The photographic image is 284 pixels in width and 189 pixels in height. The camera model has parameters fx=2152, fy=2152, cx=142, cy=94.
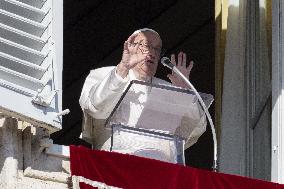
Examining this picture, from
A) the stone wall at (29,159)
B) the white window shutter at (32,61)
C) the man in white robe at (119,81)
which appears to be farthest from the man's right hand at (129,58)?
the stone wall at (29,159)

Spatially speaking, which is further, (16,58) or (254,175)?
(254,175)

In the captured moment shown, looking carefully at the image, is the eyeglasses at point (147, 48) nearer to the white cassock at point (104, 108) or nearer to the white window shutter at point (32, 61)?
the white cassock at point (104, 108)

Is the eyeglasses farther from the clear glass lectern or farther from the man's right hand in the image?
the clear glass lectern

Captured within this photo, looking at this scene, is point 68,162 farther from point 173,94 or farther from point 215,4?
point 215,4

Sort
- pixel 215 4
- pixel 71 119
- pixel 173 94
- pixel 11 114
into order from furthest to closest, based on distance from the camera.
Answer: pixel 71 119
pixel 215 4
pixel 173 94
pixel 11 114

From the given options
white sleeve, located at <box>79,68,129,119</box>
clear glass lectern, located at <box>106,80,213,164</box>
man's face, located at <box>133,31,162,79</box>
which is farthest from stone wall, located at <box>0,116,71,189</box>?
man's face, located at <box>133,31,162,79</box>

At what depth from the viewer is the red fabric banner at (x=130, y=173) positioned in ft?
33.1

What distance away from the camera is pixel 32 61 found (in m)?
10.3

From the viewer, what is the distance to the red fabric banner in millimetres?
10086

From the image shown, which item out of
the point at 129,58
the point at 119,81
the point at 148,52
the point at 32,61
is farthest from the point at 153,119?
the point at 32,61

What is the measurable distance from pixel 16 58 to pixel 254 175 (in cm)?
204

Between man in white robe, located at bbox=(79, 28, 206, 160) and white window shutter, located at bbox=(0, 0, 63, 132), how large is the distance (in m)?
0.53

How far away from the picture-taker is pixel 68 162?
1024cm

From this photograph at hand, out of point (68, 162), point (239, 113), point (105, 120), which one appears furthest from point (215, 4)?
point (68, 162)
